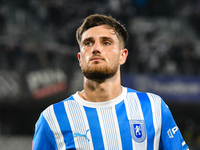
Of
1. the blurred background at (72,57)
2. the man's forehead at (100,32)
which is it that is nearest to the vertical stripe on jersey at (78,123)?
the man's forehead at (100,32)

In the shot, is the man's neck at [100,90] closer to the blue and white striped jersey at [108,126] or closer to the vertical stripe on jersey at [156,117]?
the blue and white striped jersey at [108,126]

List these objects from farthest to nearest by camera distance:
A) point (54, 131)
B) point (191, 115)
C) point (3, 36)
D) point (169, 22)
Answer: point (169, 22), point (191, 115), point (3, 36), point (54, 131)

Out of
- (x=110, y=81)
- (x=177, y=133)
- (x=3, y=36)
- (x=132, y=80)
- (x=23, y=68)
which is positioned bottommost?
(x=177, y=133)

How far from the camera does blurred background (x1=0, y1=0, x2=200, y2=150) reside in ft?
21.2

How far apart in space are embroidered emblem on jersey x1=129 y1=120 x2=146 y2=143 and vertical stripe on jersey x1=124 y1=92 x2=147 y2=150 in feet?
0.08

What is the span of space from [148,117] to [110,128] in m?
0.30

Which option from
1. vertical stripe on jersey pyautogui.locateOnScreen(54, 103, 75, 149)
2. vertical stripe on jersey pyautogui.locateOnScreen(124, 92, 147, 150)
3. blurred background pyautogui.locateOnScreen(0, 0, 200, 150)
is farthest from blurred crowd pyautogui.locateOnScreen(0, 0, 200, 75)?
vertical stripe on jersey pyautogui.locateOnScreen(124, 92, 147, 150)

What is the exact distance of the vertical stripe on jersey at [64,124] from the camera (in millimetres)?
1894

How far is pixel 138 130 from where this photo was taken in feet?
6.33

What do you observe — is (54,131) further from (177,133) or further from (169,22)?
(169,22)

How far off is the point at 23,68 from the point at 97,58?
4.84 metres

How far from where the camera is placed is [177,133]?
2.04 meters

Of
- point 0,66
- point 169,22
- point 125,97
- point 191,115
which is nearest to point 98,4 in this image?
point 169,22

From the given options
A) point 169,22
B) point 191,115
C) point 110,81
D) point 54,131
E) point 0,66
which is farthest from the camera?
point 169,22
